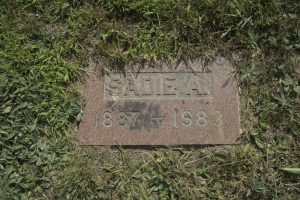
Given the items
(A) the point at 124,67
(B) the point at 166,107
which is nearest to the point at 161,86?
(B) the point at 166,107

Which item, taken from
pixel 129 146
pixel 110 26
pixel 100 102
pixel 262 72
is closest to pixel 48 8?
pixel 110 26

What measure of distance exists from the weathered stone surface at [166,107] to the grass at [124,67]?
71mm

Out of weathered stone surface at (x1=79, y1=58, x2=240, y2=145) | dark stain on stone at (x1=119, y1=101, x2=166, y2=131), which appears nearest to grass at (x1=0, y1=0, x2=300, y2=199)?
weathered stone surface at (x1=79, y1=58, x2=240, y2=145)

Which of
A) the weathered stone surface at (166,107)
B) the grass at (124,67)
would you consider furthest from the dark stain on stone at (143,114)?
the grass at (124,67)

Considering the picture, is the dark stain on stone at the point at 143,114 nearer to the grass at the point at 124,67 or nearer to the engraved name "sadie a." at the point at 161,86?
the engraved name "sadie a." at the point at 161,86

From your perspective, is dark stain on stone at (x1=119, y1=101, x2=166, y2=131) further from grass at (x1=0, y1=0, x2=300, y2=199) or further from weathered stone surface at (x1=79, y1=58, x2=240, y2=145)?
grass at (x1=0, y1=0, x2=300, y2=199)

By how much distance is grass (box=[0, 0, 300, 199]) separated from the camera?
10.0 ft

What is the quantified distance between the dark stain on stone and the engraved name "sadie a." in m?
0.06

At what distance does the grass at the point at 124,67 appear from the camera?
10.0 ft

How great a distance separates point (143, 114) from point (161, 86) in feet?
0.74

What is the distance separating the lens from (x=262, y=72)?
313 cm

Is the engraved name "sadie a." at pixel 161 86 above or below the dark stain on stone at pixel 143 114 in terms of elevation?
above

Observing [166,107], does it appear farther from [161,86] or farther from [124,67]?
[124,67]

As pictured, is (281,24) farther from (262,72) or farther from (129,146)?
(129,146)
